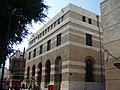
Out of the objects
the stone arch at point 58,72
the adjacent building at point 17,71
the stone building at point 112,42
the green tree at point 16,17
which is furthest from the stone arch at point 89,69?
the adjacent building at point 17,71

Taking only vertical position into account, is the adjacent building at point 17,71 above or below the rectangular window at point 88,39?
below

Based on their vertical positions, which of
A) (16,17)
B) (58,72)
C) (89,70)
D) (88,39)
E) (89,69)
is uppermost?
(88,39)

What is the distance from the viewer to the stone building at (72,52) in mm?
31109

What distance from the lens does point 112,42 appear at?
54.5ft

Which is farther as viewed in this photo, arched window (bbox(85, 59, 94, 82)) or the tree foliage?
arched window (bbox(85, 59, 94, 82))

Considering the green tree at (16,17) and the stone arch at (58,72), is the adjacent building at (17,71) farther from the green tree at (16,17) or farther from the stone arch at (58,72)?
the green tree at (16,17)

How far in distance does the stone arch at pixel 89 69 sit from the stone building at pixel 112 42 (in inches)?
630

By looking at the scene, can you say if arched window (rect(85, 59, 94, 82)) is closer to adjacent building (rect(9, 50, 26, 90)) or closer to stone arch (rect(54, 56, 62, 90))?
stone arch (rect(54, 56, 62, 90))

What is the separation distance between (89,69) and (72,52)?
15.0ft

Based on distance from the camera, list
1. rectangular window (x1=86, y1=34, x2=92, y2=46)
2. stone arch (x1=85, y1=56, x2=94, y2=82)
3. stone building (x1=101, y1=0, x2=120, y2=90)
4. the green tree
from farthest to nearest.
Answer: rectangular window (x1=86, y1=34, x2=92, y2=46), stone arch (x1=85, y1=56, x2=94, y2=82), stone building (x1=101, y1=0, x2=120, y2=90), the green tree

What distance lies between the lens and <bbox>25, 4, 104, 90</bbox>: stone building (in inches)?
1225

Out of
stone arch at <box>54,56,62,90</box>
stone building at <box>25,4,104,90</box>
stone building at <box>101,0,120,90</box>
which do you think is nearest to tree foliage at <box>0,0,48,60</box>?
stone building at <box>101,0,120,90</box>

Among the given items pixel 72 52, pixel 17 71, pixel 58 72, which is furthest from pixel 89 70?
pixel 17 71

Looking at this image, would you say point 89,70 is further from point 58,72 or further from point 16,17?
point 16,17
